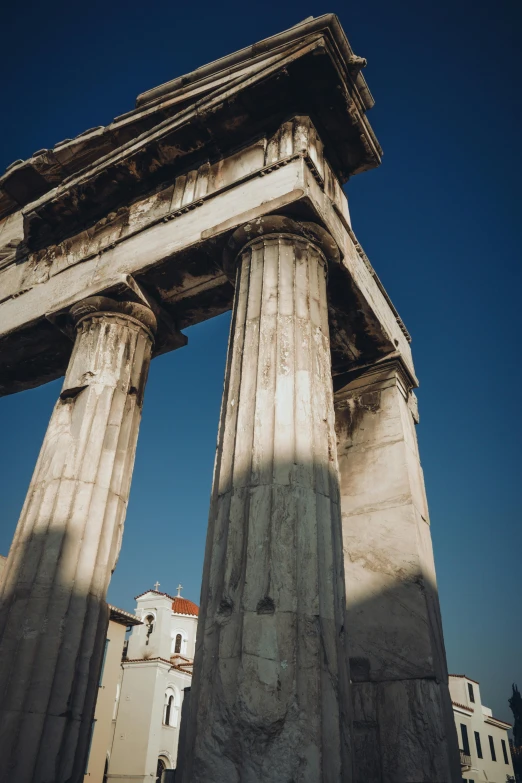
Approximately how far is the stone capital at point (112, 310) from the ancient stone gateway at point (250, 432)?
0.03m

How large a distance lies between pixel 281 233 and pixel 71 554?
14.7 feet

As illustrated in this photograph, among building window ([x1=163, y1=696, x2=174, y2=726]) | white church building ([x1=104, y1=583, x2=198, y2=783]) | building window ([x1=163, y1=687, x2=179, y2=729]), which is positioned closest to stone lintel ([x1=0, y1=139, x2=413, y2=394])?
white church building ([x1=104, y1=583, x2=198, y2=783])

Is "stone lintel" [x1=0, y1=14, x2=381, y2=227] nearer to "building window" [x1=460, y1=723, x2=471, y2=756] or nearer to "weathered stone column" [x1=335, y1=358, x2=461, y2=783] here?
"weathered stone column" [x1=335, y1=358, x2=461, y2=783]

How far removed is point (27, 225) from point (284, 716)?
9.17 metres

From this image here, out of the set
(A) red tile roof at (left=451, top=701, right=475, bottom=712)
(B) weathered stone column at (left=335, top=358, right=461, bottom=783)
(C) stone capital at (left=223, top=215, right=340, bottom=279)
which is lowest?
(B) weathered stone column at (left=335, top=358, right=461, bottom=783)

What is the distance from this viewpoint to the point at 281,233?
253 inches

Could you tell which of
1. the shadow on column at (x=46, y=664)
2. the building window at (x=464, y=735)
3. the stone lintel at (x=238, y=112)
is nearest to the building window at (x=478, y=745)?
the building window at (x=464, y=735)

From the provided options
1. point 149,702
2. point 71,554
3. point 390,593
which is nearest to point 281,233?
point 71,554

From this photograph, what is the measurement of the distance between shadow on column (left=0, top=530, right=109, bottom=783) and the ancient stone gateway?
0.02m

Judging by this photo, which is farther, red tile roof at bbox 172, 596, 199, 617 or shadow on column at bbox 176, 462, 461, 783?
red tile roof at bbox 172, 596, 199, 617

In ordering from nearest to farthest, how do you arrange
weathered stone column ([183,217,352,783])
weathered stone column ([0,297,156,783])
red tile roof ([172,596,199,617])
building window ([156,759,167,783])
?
weathered stone column ([183,217,352,783]), weathered stone column ([0,297,156,783]), building window ([156,759,167,783]), red tile roof ([172,596,199,617])

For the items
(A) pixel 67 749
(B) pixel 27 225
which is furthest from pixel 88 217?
(A) pixel 67 749

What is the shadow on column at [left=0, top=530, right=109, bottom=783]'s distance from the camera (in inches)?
203

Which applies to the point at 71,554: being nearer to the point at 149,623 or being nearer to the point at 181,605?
the point at 149,623
